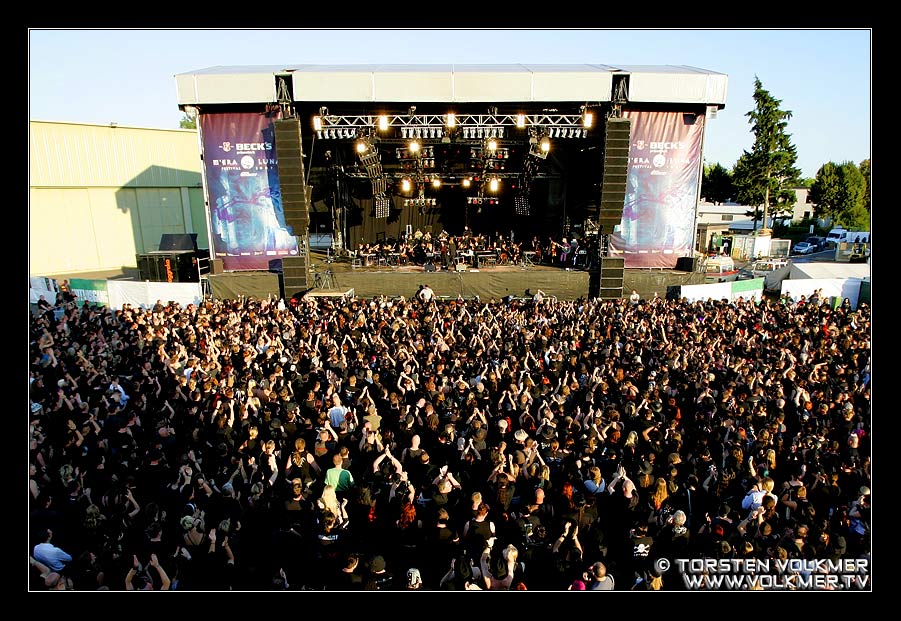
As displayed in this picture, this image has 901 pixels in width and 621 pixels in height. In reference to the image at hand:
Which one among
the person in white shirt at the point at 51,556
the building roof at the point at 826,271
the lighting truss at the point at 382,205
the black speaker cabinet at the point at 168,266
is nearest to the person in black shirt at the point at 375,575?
the person in white shirt at the point at 51,556

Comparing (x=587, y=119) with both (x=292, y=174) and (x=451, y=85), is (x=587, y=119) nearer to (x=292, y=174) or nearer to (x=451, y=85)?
(x=451, y=85)

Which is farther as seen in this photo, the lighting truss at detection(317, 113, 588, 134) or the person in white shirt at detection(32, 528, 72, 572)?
the lighting truss at detection(317, 113, 588, 134)

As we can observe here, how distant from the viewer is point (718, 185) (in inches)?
1989

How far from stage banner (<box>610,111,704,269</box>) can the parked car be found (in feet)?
68.9

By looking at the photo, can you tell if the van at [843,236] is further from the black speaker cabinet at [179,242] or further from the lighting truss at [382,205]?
the black speaker cabinet at [179,242]

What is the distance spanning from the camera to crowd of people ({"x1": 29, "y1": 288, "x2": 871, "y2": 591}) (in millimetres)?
4020

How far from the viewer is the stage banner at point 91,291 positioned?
50.1ft

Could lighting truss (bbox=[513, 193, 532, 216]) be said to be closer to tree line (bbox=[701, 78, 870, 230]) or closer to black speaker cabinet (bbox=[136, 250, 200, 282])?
black speaker cabinet (bbox=[136, 250, 200, 282])

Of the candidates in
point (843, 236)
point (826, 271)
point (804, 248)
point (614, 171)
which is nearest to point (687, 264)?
point (614, 171)

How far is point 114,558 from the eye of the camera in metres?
3.83

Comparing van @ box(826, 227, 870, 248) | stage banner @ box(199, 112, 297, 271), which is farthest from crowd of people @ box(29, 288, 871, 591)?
van @ box(826, 227, 870, 248)

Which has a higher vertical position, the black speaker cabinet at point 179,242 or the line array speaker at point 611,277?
the black speaker cabinet at point 179,242

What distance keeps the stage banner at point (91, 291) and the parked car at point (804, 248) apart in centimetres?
3783

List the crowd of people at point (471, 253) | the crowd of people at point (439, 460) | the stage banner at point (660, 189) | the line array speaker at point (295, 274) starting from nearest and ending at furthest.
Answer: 1. the crowd of people at point (439, 460)
2. the line array speaker at point (295, 274)
3. the stage banner at point (660, 189)
4. the crowd of people at point (471, 253)
